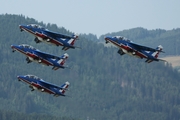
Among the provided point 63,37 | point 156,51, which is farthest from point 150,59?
point 63,37

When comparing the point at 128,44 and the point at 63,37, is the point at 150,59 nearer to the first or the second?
the point at 128,44

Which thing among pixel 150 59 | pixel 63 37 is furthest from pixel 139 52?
pixel 63 37

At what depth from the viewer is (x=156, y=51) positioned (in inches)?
7820

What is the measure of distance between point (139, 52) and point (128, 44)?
123 inches

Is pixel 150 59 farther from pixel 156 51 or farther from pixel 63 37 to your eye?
pixel 63 37

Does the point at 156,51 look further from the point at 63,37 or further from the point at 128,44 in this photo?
the point at 63,37

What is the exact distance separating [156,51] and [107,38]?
11.9 m

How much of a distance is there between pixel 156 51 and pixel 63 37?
69.7ft

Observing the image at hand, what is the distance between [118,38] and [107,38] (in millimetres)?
3646

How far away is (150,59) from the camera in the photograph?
198 meters

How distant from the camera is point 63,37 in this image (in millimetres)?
198000

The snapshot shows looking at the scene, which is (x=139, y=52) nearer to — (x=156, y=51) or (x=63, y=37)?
(x=156, y=51)

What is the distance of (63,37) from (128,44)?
14.7 meters
